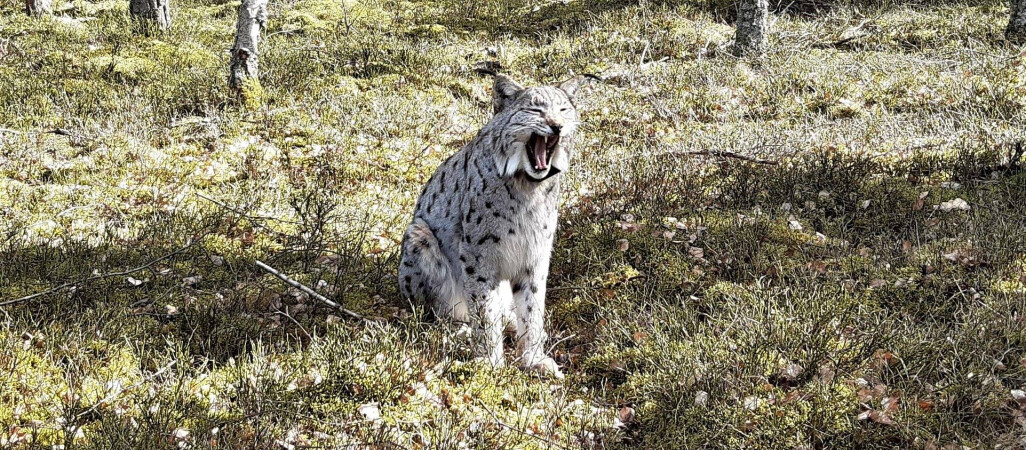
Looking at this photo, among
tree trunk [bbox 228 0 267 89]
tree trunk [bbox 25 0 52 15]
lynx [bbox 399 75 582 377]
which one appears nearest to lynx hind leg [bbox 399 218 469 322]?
lynx [bbox 399 75 582 377]

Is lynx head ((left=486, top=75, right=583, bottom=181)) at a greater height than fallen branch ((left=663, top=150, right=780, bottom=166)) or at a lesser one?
greater

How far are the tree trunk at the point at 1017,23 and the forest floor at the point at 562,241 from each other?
289mm

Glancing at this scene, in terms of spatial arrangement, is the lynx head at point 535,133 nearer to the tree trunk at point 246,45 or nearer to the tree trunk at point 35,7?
the tree trunk at point 246,45

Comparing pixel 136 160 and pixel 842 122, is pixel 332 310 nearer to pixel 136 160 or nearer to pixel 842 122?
pixel 136 160

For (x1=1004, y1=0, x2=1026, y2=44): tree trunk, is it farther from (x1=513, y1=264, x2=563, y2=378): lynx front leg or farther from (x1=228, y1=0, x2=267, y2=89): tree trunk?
(x1=228, y1=0, x2=267, y2=89): tree trunk

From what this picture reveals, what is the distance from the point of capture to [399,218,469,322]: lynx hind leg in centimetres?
595

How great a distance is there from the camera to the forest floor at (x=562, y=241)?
4.64 meters

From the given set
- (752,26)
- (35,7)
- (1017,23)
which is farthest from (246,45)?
(1017,23)

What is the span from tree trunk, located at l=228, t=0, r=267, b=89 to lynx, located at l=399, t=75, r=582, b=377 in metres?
6.19

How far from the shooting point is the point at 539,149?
539 centimetres

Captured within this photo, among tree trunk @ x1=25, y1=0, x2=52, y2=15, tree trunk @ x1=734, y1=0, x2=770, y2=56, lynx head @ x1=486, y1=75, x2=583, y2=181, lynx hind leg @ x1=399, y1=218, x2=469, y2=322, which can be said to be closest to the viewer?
lynx head @ x1=486, y1=75, x2=583, y2=181

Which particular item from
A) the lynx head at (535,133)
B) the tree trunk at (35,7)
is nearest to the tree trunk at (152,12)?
the tree trunk at (35,7)

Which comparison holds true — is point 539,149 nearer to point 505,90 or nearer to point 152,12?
point 505,90

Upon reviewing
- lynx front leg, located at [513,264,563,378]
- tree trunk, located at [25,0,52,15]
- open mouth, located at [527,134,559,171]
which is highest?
open mouth, located at [527,134,559,171]
